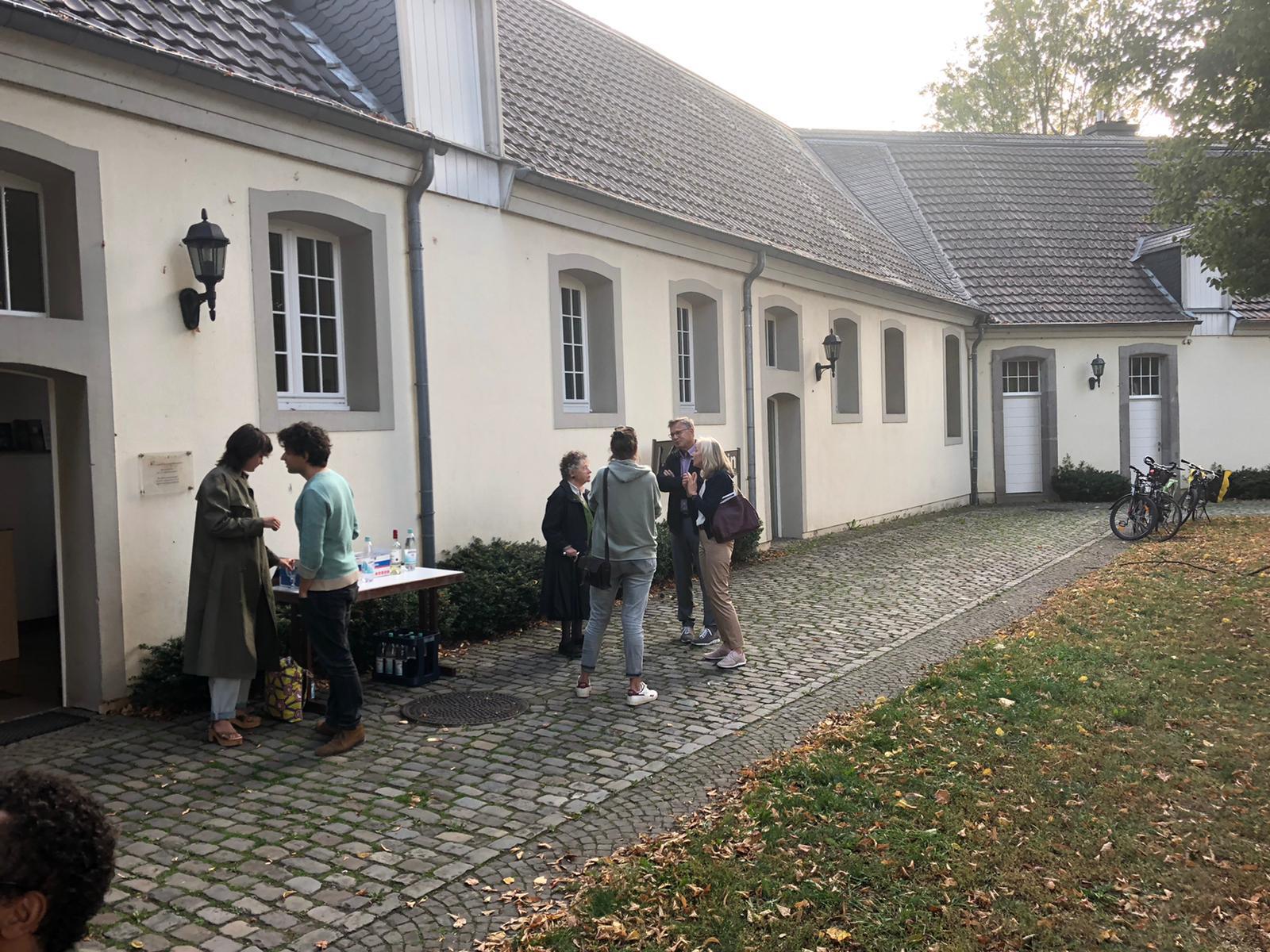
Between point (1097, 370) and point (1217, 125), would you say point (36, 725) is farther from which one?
point (1097, 370)

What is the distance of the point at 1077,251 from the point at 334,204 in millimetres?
21866

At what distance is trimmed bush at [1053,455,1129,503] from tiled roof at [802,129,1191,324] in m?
3.45

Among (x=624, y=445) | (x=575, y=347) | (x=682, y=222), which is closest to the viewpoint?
(x=624, y=445)

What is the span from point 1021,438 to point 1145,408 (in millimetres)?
3127

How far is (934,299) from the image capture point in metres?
20.8

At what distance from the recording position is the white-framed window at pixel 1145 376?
24375 millimetres

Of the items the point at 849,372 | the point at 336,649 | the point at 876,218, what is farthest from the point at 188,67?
the point at 876,218

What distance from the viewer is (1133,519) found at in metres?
16.2

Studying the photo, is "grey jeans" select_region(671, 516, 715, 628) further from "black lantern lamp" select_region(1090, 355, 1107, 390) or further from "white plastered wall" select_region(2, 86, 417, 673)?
"black lantern lamp" select_region(1090, 355, 1107, 390)

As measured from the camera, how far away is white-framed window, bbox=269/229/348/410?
8492 millimetres

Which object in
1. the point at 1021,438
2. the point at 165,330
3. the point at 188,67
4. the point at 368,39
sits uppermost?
the point at 368,39

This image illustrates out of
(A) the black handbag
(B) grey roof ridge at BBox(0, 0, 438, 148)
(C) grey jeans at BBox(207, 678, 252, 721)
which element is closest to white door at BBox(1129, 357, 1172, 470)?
(B) grey roof ridge at BBox(0, 0, 438, 148)

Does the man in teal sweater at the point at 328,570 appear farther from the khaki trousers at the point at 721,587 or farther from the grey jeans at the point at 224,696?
the khaki trousers at the point at 721,587

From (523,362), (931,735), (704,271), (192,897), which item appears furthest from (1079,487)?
(192,897)
